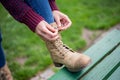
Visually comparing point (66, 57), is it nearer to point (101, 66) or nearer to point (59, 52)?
point (59, 52)

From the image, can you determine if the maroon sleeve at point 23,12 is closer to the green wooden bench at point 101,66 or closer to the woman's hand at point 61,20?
the woman's hand at point 61,20

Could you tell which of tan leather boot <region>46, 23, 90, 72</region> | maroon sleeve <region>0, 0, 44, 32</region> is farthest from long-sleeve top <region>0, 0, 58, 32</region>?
tan leather boot <region>46, 23, 90, 72</region>

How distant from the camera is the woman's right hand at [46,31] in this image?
1.59m

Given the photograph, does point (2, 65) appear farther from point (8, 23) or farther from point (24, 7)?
point (8, 23)

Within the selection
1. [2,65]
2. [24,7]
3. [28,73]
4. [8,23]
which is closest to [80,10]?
[8,23]

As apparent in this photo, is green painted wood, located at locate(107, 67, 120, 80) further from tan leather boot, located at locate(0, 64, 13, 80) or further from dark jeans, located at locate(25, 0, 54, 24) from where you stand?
tan leather boot, located at locate(0, 64, 13, 80)

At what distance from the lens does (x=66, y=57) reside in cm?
176

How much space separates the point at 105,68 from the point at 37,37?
4.75 ft

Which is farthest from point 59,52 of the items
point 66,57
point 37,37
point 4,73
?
point 37,37

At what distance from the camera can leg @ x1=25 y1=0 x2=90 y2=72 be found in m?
1.66

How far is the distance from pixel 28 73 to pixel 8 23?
37.7 inches

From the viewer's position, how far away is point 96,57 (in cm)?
193

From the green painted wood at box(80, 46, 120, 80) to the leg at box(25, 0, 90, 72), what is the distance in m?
0.11

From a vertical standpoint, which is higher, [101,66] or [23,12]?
[23,12]
